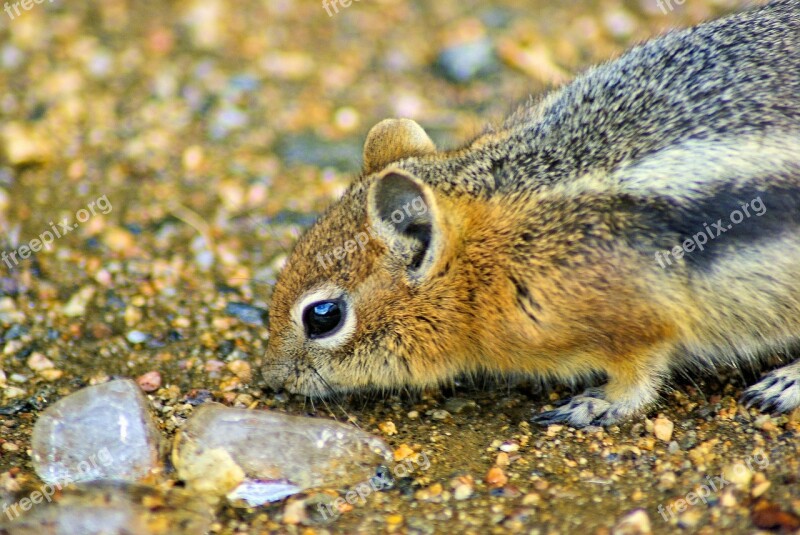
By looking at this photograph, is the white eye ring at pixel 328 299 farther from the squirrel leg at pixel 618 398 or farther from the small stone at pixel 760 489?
the small stone at pixel 760 489

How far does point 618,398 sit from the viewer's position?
4.93 metres

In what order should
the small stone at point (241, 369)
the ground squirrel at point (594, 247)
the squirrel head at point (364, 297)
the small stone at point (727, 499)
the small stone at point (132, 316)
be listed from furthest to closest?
the small stone at point (132, 316) < the small stone at point (241, 369) < the squirrel head at point (364, 297) < the ground squirrel at point (594, 247) < the small stone at point (727, 499)

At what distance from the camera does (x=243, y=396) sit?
17.1ft

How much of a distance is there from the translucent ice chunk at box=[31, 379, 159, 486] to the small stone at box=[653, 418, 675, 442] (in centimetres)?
249

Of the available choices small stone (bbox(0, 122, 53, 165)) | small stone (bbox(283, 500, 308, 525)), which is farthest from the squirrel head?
small stone (bbox(0, 122, 53, 165))

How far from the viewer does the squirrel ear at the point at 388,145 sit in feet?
17.6

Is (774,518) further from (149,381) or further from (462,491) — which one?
(149,381)

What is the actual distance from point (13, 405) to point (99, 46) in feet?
12.7

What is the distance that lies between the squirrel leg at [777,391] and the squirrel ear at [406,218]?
1803mm

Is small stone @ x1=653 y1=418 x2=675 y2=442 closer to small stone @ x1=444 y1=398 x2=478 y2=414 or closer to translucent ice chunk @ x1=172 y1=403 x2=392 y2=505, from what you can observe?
small stone @ x1=444 y1=398 x2=478 y2=414

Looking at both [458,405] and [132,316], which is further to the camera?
[132,316]

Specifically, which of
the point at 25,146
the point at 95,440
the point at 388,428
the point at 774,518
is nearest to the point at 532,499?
the point at 388,428

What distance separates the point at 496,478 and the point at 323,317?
1.18m

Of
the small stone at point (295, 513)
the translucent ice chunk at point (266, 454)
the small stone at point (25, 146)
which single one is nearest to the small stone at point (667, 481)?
the translucent ice chunk at point (266, 454)
